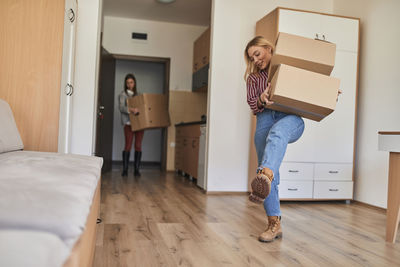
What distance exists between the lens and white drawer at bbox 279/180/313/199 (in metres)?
3.53

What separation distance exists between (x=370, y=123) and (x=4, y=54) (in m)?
3.14

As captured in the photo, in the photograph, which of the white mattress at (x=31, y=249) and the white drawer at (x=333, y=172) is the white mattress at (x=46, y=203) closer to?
the white mattress at (x=31, y=249)

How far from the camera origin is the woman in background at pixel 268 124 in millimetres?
1967

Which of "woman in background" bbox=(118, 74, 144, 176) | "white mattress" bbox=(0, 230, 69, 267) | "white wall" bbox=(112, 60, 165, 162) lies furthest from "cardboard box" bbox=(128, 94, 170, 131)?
"white mattress" bbox=(0, 230, 69, 267)

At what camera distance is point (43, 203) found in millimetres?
628

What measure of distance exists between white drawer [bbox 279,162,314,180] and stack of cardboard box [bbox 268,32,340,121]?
149 centimetres

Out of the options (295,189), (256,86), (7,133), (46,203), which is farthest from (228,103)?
(46,203)

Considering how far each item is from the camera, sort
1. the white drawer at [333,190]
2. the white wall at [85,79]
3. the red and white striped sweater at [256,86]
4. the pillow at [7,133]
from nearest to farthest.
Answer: the pillow at [7,133] → the red and white striped sweater at [256,86] → the white wall at [85,79] → the white drawer at [333,190]

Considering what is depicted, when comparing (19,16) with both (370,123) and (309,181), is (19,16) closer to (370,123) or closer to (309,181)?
(309,181)

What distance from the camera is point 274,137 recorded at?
6.40 feet

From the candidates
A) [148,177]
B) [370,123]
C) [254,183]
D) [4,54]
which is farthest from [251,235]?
[148,177]

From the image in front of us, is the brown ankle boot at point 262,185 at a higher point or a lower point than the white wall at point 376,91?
lower

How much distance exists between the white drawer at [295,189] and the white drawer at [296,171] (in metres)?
0.05

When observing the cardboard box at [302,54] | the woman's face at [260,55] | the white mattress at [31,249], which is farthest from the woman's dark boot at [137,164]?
the white mattress at [31,249]
